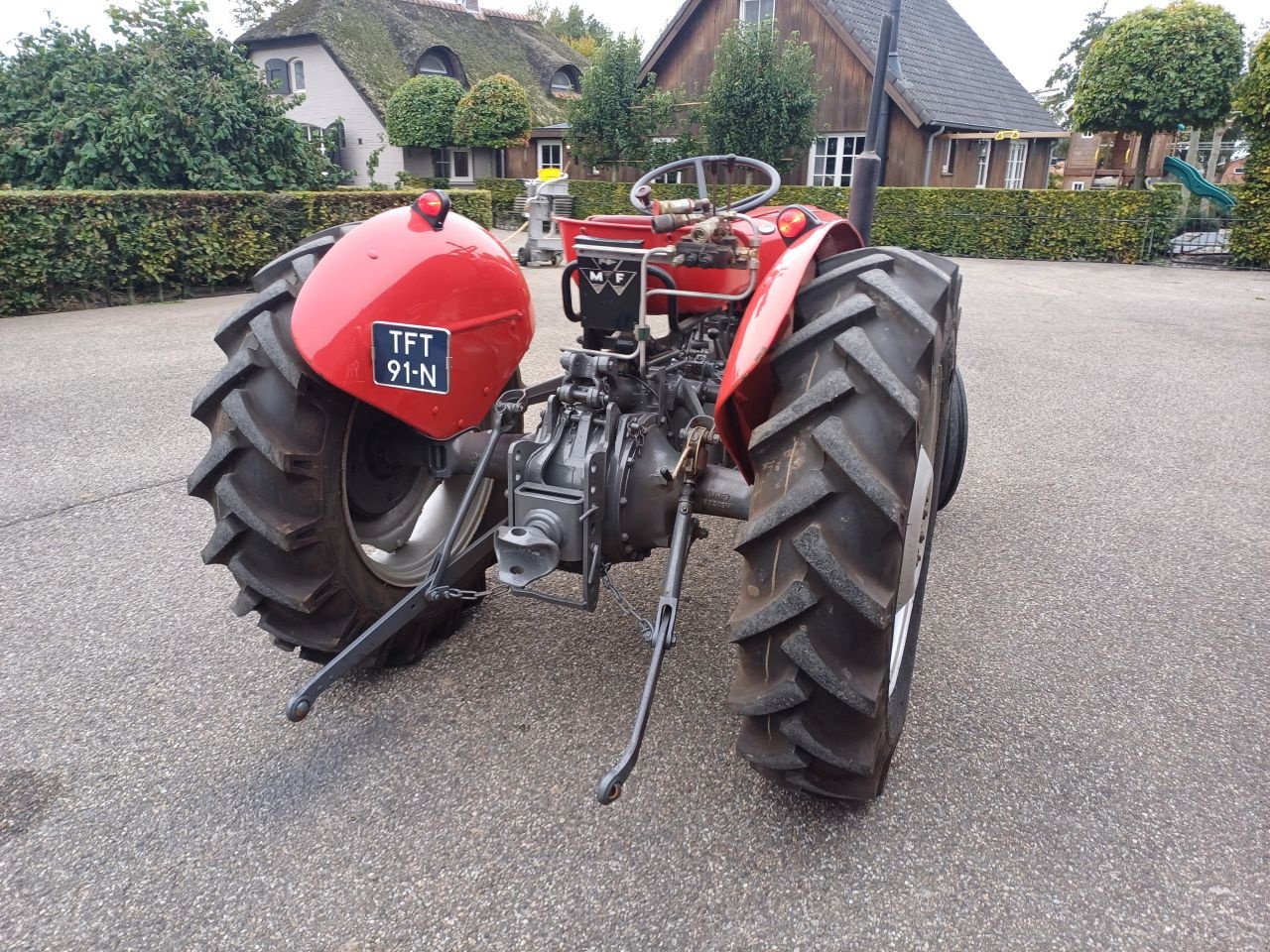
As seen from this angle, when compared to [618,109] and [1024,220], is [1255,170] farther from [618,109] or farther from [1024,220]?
[618,109]

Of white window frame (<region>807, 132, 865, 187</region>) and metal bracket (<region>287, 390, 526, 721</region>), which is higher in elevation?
white window frame (<region>807, 132, 865, 187</region>)

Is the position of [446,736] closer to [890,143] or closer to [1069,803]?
[1069,803]

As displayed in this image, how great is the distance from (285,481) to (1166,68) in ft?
61.2

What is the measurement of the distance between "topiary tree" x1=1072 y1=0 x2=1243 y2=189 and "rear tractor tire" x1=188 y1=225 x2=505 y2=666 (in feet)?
59.2

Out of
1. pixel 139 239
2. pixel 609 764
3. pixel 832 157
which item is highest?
pixel 832 157

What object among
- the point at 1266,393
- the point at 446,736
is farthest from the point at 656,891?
the point at 1266,393

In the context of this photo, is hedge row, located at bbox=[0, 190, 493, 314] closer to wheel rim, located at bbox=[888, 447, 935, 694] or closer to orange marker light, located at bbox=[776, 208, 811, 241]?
orange marker light, located at bbox=[776, 208, 811, 241]

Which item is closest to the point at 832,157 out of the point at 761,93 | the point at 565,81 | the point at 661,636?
the point at 761,93

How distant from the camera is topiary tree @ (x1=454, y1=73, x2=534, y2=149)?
2306 cm

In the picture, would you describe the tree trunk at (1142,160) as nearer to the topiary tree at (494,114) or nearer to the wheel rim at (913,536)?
the topiary tree at (494,114)

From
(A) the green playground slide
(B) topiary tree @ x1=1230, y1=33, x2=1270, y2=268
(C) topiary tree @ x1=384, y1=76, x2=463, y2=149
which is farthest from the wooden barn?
(B) topiary tree @ x1=1230, y1=33, x2=1270, y2=268

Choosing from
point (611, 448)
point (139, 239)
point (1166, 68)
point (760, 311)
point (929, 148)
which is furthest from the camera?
point (929, 148)

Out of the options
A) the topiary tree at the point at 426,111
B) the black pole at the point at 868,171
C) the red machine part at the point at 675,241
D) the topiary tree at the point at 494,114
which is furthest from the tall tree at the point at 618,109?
the red machine part at the point at 675,241

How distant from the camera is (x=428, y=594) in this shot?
2.33 meters
